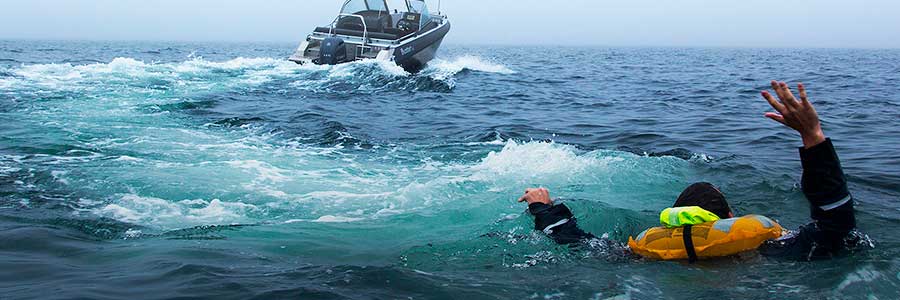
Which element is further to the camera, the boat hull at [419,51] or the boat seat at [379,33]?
the boat seat at [379,33]

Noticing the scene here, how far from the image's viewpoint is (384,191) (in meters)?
6.53

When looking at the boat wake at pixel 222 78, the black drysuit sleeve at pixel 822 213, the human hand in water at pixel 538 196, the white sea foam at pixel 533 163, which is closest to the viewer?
the black drysuit sleeve at pixel 822 213

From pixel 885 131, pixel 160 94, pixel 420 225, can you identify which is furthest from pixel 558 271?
pixel 160 94

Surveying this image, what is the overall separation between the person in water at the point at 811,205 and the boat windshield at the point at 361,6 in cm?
2022

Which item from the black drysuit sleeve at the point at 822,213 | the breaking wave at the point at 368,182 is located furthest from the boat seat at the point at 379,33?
the black drysuit sleeve at the point at 822,213

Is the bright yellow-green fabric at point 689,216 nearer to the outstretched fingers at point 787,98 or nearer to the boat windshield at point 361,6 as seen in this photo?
the outstretched fingers at point 787,98

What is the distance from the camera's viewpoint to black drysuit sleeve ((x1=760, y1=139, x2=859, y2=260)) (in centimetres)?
295

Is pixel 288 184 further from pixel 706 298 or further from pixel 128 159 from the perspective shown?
pixel 706 298

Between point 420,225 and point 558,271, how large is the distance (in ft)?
5.50

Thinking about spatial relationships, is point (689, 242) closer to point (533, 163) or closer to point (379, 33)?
point (533, 163)

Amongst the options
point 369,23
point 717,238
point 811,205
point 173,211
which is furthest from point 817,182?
point 369,23

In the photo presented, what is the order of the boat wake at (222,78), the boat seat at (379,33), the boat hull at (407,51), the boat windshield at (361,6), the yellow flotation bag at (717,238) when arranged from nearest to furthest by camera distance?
the yellow flotation bag at (717,238) → the boat wake at (222,78) → the boat hull at (407,51) → the boat seat at (379,33) → the boat windshield at (361,6)

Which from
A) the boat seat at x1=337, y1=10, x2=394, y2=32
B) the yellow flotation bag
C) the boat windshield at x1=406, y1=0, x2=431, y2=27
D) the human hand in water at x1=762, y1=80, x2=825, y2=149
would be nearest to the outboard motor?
the boat seat at x1=337, y1=10, x2=394, y2=32

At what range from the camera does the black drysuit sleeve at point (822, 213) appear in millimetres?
2945
